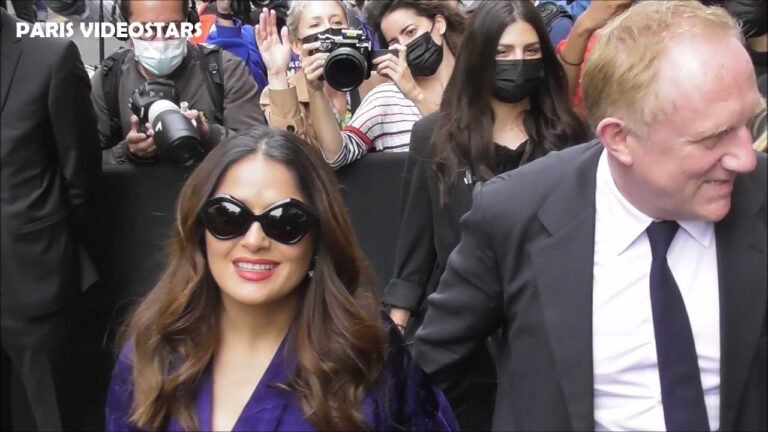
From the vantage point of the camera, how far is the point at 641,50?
1.90 metres

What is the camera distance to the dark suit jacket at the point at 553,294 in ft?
6.29

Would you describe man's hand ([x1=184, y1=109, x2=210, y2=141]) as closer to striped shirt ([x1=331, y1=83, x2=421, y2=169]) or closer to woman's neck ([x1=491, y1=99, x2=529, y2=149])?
striped shirt ([x1=331, y1=83, x2=421, y2=169])

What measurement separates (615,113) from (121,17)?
3195 millimetres

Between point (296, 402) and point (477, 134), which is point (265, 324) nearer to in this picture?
point (296, 402)

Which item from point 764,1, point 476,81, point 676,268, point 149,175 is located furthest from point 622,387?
point 764,1

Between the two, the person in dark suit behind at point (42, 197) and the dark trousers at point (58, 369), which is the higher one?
the person in dark suit behind at point (42, 197)

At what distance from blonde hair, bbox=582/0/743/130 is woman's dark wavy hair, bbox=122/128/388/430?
2.34 ft

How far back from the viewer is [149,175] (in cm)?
425

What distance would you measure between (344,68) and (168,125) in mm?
763

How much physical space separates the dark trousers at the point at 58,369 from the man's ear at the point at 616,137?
2611mm

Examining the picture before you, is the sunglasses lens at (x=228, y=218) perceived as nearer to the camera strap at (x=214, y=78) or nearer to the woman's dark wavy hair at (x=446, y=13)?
the camera strap at (x=214, y=78)

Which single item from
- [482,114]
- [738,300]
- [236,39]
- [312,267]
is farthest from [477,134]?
[236,39]

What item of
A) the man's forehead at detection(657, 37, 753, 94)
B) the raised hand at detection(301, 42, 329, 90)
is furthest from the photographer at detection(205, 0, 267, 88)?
the man's forehead at detection(657, 37, 753, 94)

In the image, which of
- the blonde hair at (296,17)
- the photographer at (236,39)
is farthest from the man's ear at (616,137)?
the photographer at (236,39)
